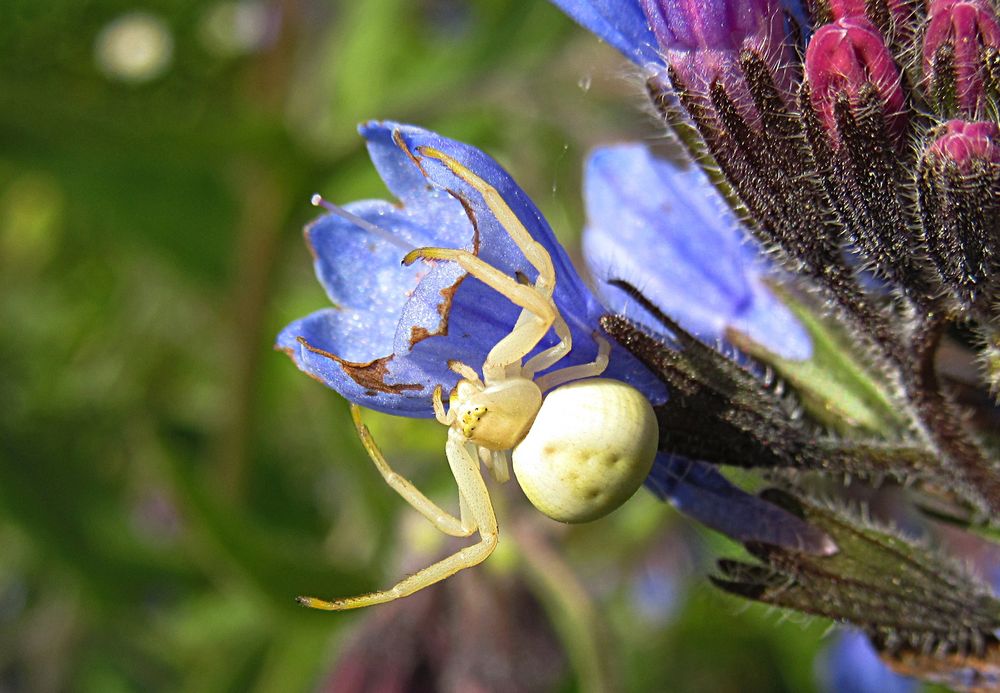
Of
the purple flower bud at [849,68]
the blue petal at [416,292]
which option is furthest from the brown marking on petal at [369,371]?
the purple flower bud at [849,68]

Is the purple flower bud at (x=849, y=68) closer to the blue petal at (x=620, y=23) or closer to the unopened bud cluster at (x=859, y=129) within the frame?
the unopened bud cluster at (x=859, y=129)

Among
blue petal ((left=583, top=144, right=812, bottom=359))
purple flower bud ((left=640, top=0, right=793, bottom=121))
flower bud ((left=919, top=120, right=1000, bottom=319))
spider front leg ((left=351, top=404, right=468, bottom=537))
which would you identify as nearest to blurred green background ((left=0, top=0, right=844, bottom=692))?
blue petal ((left=583, top=144, right=812, bottom=359))

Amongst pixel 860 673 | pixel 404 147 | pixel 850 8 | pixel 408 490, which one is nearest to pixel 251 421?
pixel 860 673

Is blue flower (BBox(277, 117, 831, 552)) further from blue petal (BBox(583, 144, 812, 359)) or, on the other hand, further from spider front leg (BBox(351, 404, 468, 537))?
blue petal (BBox(583, 144, 812, 359))

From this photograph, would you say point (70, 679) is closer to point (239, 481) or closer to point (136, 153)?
point (239, 481)

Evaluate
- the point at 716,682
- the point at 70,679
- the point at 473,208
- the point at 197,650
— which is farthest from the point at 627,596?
the point at 473,208

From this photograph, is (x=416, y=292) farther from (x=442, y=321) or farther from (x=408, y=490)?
(x=408, y=490)
